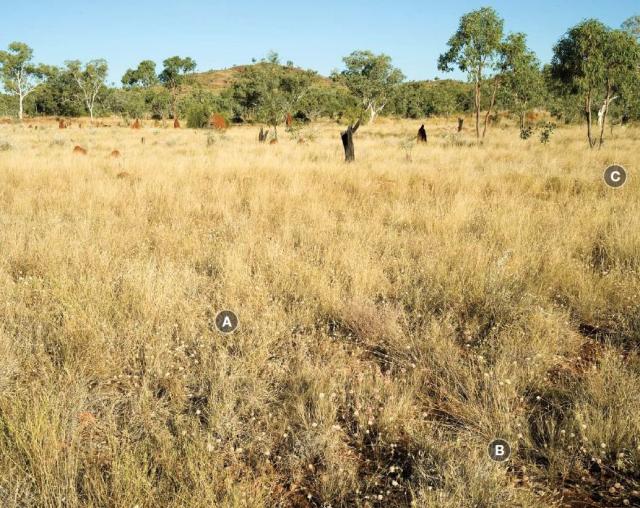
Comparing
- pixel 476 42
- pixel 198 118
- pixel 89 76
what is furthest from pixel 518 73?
pixel 89 76

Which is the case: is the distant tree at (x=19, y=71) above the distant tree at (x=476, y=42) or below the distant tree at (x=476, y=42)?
above

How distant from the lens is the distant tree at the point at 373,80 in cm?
5703

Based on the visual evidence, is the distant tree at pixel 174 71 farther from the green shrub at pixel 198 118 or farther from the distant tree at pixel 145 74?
the green shrub at pixel 198 118

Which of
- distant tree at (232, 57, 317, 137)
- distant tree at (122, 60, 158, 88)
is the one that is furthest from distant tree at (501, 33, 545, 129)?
distant tree at (122, 60, 158, 88)

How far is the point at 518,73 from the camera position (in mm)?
20500

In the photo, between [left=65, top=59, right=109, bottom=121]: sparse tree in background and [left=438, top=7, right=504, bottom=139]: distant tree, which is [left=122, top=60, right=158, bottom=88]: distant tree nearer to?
[left=65, top=59, right=109, bottom=121]: sparse tree in background

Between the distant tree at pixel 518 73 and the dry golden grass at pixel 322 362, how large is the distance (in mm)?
16657

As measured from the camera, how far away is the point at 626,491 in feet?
6.94

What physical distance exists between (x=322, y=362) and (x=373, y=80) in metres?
60.0

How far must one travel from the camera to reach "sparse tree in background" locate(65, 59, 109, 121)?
2202 inches

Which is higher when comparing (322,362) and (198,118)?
(198,118)

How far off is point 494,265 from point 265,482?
10.6 ft

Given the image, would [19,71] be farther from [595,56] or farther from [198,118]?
[595,56]

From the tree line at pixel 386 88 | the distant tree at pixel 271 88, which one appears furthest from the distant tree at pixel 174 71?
the distant tree at pixel 271 88
